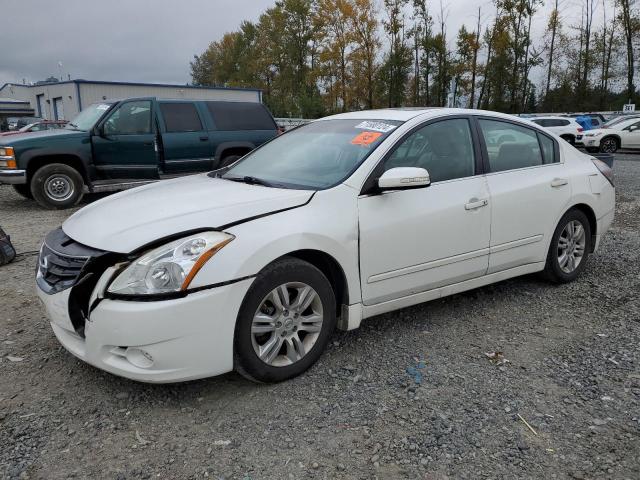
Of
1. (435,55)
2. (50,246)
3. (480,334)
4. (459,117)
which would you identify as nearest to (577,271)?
(480,334)

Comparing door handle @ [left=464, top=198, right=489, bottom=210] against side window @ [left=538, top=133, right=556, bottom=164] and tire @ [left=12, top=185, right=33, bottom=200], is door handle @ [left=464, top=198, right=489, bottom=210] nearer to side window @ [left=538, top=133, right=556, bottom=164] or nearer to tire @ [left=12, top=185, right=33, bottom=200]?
side window @ [left=538, top=133, right=556, bottom=164]

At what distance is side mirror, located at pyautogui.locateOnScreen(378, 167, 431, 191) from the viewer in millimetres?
3334

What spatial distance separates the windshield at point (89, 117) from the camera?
9.57 metres

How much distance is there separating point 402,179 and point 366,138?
57 centimetres

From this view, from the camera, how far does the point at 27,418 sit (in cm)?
282

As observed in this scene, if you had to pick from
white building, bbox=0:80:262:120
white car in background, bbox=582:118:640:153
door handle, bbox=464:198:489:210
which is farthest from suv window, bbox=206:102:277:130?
white car in background, bbox=582:118:640:153

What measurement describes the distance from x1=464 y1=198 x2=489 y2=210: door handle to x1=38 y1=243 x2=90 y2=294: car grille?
251 centimetres

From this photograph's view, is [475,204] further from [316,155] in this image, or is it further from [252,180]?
[252,180]

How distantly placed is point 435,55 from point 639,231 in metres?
41.5

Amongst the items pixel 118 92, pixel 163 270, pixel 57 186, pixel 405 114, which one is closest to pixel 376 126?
pixel 405 114

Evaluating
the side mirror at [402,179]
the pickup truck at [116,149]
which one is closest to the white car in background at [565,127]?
the pickup truck at [116,149]

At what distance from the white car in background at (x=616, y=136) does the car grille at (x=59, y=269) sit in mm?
23852

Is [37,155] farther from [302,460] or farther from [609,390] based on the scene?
[609,390]

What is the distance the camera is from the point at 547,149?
15.3ft
